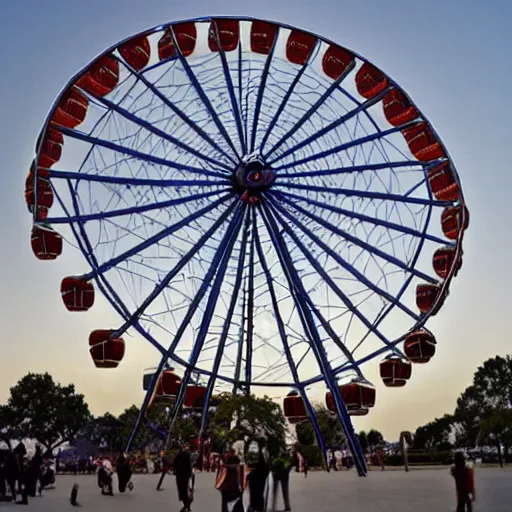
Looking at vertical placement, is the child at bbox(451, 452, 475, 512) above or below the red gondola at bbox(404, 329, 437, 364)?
below

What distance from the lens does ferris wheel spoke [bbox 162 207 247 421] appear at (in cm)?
2186

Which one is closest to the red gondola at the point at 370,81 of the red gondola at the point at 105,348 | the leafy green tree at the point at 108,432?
the red gondola at the point at 105,348

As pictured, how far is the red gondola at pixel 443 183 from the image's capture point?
74.1 feet

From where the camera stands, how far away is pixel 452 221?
22766 mm

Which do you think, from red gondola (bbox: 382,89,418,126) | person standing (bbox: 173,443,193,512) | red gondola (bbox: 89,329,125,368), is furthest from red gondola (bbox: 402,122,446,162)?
person standing (bbox: 173,443,193,512)

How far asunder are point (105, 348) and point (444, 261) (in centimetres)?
1034

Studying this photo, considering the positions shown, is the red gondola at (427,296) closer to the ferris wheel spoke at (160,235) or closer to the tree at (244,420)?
the ferris wheel spoke at (160,235)

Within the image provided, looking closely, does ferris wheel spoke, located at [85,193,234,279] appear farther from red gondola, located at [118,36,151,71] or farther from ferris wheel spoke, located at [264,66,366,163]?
red gondola, located at [118,36,151,71]

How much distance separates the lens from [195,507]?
1430cm

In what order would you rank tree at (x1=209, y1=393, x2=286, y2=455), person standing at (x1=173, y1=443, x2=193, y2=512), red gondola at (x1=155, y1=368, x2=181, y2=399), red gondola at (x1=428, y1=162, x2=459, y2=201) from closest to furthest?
person standing at (x1=173, y1=443, x2=193, y2=512)
red gondola at (x1=428, y1=162, x2=459, y2=201)
red gondola at (x1=155, y1=368, x2=181, y2=399)
tree at (x1=209, y1=393, x2=286, y2=455)

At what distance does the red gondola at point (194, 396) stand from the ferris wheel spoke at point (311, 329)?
13.6ft

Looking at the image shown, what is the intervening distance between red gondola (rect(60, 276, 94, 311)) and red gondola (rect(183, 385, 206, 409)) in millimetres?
5395

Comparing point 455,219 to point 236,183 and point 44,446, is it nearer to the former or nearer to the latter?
point 236,183

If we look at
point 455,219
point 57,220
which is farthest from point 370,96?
point 57,220
